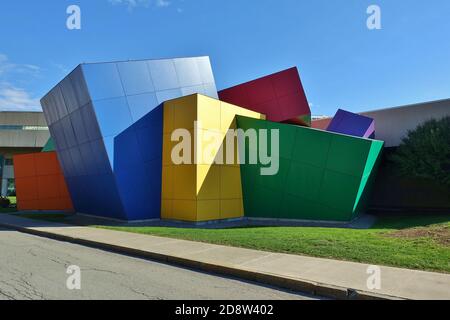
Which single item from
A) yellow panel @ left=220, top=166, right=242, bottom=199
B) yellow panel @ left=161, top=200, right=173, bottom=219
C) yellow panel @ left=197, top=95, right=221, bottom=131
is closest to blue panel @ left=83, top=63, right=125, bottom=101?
yellow panel @ left=197, top=95, right=221, bottom=131

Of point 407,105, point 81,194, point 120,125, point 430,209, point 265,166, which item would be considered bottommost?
point 430,209

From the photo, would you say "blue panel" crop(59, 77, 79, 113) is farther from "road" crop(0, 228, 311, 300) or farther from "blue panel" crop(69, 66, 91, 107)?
"road" crop(0, 228, 311, 300)

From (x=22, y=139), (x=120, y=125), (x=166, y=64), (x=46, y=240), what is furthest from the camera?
(x=22, y=139)

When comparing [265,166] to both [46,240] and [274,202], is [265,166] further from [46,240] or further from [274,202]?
[46,240]

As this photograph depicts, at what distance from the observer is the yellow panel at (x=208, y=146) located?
17000mm

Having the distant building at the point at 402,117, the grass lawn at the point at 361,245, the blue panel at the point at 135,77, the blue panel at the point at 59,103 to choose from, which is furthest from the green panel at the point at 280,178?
the distant building at the point at 402,117

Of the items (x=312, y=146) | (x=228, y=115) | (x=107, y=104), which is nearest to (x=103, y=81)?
(x=107, y=104)

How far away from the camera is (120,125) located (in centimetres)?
1781

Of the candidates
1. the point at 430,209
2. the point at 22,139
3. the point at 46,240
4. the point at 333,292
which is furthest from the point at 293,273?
the point at 22,139

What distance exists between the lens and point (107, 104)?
17625 mm

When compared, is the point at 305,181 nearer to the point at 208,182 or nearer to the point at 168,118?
the point at 208,182

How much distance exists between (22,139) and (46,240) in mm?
52100

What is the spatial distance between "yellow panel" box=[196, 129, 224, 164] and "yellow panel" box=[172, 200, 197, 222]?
199 centimetres

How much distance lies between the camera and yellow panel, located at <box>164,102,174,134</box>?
1811 cm
